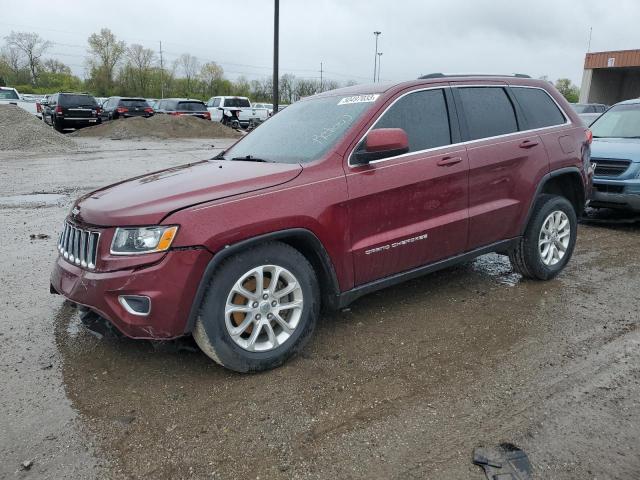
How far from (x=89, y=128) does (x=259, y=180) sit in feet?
87.2

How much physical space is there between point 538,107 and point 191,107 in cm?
2682

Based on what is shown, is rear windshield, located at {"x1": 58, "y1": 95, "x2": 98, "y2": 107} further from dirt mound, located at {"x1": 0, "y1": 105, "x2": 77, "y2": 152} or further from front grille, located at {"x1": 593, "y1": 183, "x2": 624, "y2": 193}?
front grille, located at {"x1": 593, "y1": 183, "x2": 624, "y2": 193}

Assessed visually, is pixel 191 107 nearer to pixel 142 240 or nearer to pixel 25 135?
pixel 25 135

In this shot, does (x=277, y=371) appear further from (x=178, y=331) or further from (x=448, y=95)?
(x=448, y=95)

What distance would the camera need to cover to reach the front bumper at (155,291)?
2820mm

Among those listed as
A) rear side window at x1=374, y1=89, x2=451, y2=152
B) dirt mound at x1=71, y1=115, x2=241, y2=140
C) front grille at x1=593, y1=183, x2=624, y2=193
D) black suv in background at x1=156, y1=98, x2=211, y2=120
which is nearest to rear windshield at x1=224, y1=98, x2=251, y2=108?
black suv in background at x1=156, y1=98, x2=211, y2=120

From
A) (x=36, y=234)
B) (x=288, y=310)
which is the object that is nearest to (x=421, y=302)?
(x=288, y=310)

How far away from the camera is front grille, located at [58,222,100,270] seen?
301 centimetres

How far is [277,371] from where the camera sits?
3.24 meters

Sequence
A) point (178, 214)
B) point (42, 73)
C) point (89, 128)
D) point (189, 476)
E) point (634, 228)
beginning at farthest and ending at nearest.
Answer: point (42, 73) < point (89, 128) < point (634, 228) < point (178, 214) < point (189, 476)

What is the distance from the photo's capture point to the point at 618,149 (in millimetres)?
7152

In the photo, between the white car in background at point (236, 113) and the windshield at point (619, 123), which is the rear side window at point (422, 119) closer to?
the windshield at point (619, 123)

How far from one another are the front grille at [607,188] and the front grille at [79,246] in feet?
21.5

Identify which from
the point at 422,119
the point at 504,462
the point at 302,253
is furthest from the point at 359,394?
the point at 422,119
